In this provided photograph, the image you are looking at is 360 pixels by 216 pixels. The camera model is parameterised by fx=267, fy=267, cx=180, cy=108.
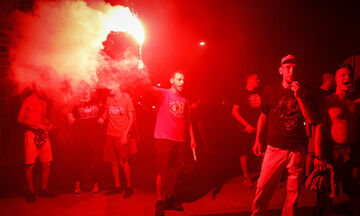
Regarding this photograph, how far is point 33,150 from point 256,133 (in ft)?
14.5

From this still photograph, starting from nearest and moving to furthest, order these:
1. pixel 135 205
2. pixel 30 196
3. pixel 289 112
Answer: pixel 289 112 < pixel 135 205 < pixel 30 196

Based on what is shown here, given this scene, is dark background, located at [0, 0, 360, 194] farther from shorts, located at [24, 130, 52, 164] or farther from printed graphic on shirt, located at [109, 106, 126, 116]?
printed graphic on shirt, located at [109, 106, 126, 116]

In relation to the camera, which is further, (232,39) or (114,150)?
(232,39)

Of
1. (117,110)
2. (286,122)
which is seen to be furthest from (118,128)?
(286,122)

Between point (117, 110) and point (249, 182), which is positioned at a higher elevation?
point (117, 110)

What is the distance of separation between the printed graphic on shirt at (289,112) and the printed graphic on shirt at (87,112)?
3719mm

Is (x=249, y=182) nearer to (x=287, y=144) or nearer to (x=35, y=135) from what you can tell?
(x=287, y=144)

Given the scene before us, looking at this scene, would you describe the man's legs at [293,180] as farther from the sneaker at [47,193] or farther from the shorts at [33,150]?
the shorts at [33,150]

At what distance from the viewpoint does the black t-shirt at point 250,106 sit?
6.07 metres

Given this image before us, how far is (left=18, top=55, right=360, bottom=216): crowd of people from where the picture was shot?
386cm

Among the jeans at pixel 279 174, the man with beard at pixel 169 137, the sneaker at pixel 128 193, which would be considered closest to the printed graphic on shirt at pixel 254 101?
the man with beard at pixel 169 137

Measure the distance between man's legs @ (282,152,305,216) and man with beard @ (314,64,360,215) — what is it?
272 millimetres

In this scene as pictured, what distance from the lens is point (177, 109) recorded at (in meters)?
4.82

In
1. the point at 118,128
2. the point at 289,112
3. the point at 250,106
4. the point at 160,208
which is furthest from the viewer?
the point at 250,106
